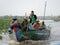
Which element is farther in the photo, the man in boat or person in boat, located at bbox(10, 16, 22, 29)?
the man in boat

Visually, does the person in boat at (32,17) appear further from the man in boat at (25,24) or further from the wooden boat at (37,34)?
the wooden boat at (37,34)

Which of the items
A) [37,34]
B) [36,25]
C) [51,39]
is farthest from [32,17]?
[51,39]

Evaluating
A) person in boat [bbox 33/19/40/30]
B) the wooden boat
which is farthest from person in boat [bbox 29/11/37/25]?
the wooden boat

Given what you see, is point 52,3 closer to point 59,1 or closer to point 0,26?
point 59,1

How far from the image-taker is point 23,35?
486 cm

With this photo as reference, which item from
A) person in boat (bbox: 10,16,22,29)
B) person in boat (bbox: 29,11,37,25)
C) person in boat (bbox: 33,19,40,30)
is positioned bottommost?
person in boat (bbox: 33,19,40,30)

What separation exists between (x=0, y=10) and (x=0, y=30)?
0.38 metres

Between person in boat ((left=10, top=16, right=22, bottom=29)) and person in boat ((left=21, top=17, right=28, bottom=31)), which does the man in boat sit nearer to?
person in boat ((left=21, top=17, right=28, bottom=31))

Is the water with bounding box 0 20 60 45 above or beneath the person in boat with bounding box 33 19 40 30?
beneath

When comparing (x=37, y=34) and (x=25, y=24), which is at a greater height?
(x=25, y=24)

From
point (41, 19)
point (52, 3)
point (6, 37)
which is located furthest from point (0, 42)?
point (52, 3)

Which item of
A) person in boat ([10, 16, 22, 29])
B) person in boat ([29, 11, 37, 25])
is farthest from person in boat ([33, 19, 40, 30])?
person in boat ([10, 16, 22, 29])

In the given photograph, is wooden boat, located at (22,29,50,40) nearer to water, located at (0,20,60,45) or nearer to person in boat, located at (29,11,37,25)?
water, located at (0,20,60,45)

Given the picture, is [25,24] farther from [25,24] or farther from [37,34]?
[37,34]
